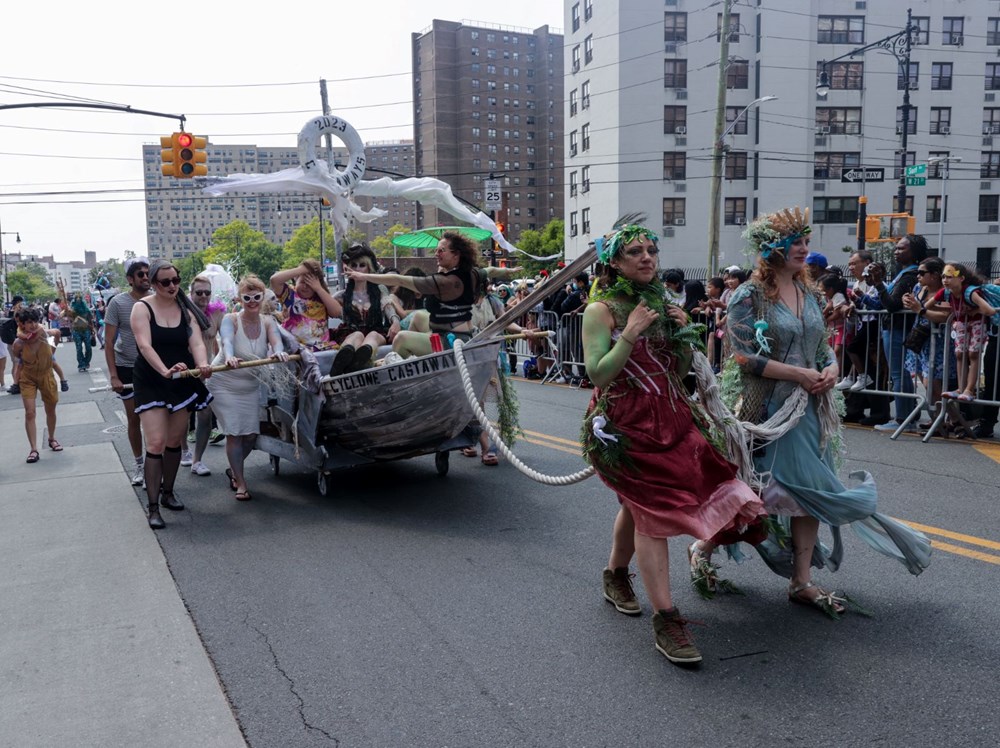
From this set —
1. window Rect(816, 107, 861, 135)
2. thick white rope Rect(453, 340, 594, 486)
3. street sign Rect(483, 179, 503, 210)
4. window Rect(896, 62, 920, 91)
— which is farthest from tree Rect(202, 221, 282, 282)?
thick white rope Rect(453, 340, 594, 486)

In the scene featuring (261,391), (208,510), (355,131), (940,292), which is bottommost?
(208,510)

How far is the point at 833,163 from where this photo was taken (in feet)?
154

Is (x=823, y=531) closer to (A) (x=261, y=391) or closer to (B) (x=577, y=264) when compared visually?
(B) (x=577, y=264)

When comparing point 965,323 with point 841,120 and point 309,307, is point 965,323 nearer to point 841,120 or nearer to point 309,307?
point 309,307

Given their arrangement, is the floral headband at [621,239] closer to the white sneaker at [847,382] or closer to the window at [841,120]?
the white sneaker at [847,382]

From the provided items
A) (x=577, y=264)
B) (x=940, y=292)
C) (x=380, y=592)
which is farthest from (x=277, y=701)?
(x=940, y=292)

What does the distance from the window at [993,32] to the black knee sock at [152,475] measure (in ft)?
179

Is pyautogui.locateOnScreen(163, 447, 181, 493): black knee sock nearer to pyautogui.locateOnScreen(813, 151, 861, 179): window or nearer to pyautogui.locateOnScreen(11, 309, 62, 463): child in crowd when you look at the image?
pyautogui.locateOnScreen(11, 309, 62, 463): child in crowd

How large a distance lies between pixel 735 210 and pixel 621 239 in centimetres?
4589

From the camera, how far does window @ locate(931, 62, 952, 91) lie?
47812 mm

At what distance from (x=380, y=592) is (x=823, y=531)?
110 inches

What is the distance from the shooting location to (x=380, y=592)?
4793 millimetres

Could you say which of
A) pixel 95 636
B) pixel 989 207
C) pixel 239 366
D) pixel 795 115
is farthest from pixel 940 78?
pixel 95 636

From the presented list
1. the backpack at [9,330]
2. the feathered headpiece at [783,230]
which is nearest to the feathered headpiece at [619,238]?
the feathered headpiece at [783,230]
